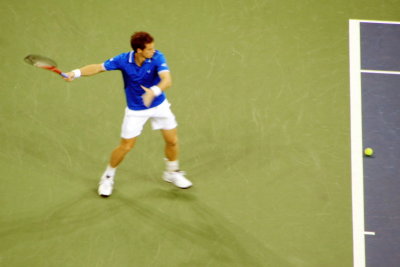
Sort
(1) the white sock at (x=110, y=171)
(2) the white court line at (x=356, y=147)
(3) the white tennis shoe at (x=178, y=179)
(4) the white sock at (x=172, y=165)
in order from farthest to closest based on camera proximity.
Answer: (3) the white tennis shoe at (x=178, y=179) → (4) the white sock at (x=172, y=165) → (1) the white sock at (x=110, y=171) → (2) the white court line at (x=356, y=147)

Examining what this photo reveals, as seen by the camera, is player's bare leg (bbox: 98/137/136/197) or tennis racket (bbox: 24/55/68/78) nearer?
tennis racket (bbox: 24/55/68/78)

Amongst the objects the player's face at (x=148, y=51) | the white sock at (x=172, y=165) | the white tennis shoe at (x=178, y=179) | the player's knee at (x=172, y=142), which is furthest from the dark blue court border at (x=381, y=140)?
the player's face at (x=148, y=51)

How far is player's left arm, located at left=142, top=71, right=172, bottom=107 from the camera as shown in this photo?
19.7 ft

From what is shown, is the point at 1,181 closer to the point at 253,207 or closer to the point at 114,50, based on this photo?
the point at 114,50

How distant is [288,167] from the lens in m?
7.81

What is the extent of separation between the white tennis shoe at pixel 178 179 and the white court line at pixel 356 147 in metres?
2.29

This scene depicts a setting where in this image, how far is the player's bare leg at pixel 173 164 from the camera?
709 centimetres

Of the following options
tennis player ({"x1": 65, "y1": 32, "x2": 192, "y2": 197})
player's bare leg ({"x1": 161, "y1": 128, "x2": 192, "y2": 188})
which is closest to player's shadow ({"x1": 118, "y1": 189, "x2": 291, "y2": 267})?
player's bare leg ({"x1": 161, "y1": 128, "x2": 192, "y2": 188})

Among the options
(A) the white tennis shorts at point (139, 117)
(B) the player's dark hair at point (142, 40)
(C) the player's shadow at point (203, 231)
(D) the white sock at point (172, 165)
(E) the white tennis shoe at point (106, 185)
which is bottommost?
(C) the player's shadow at point (203, 231)

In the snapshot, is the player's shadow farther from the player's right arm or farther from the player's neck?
the player's neck

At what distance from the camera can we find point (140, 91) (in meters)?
6.60

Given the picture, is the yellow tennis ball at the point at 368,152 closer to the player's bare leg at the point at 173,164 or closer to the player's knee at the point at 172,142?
the player's bare leg at the point at 173,164

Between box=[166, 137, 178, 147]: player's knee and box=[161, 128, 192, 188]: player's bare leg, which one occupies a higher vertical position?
box=[166, 137, 178, 147]: player's knee

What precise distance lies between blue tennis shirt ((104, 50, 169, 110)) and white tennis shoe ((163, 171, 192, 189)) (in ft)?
4.29
